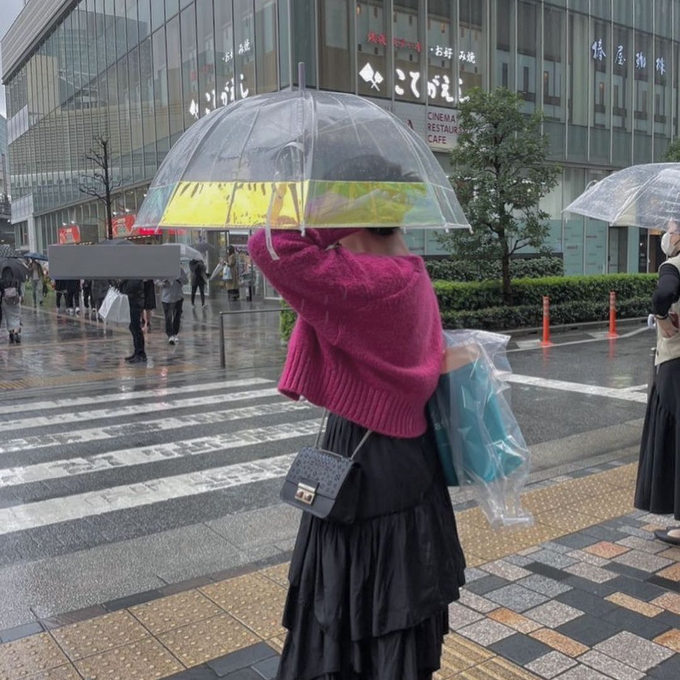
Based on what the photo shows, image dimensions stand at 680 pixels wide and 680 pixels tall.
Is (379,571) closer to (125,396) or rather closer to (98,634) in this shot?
(98,634)

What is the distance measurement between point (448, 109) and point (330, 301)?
23.4 meters

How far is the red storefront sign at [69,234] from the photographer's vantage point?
129 feet

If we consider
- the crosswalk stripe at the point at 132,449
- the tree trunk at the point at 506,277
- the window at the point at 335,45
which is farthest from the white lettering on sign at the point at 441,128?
the crosswalk stripe at the point at 132,449

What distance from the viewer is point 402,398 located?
2.17 metres

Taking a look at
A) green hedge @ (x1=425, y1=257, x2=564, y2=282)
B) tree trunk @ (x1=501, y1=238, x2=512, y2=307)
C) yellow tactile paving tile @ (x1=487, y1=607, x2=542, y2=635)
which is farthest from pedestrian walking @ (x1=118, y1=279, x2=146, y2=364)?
yellow tactile paving tile @ (x1=487, y1=607, x2=542, y2=635)

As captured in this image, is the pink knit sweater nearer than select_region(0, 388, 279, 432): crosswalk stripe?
Yes

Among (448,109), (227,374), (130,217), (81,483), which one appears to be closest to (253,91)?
(448,109)

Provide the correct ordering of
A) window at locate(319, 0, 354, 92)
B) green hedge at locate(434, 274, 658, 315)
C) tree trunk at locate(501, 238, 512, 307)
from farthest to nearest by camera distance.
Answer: window at locate(319, 0, 354, 92), tree trunk at locate(501, 238, 512, 307), green hedge at locate(434, 274, 658, 315)

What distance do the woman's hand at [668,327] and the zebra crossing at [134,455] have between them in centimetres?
304

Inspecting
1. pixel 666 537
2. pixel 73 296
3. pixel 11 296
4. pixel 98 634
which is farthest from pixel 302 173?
pixel 73 296

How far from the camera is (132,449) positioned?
289 inches

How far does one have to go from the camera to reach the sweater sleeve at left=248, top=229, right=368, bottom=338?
1904mm

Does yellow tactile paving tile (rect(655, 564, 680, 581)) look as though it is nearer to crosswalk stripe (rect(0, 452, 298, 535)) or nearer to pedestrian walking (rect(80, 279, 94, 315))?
crosswalk stripe (rect(0, 452, 298, 535))

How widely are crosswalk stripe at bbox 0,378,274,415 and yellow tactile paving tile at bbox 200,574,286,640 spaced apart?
6219 millimetres
